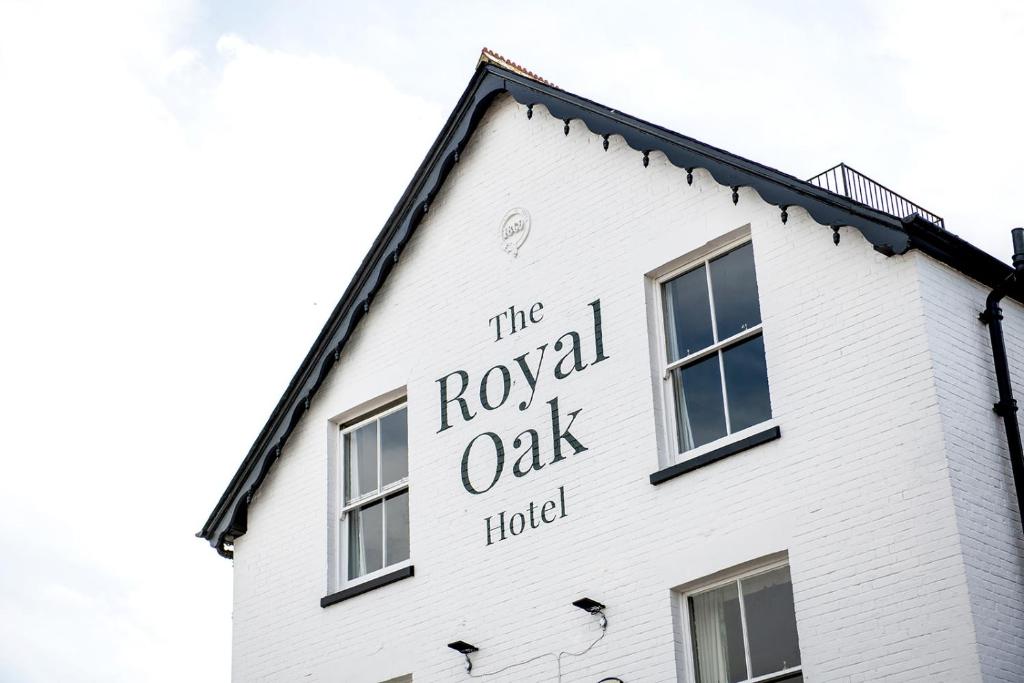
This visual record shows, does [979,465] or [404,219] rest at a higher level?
[404,219]

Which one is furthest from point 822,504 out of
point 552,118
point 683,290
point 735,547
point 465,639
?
point 552,118

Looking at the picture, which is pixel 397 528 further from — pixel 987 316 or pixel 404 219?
pixel 987 316

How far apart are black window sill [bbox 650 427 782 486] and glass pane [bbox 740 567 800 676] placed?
45.4 inches

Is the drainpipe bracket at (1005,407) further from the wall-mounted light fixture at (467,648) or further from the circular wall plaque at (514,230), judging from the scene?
the circular wall plaque at (514,230)

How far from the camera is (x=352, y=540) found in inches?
731

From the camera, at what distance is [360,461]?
746 inches

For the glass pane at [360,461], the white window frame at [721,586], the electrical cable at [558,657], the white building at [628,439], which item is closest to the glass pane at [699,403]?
the white building at [628,439]

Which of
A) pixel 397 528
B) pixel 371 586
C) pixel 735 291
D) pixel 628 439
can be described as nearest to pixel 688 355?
pixel 735 291

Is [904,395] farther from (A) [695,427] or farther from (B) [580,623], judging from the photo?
(B) [580,623]

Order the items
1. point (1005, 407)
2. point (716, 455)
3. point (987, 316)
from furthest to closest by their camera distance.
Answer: point (716, 455), point (987, 316), point (1005, 407)

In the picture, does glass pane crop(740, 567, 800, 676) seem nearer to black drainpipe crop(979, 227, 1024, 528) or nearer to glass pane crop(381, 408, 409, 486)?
black drainpipe crop(979, 227, 1024, 528)

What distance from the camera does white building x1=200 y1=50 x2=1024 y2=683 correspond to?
13.5m

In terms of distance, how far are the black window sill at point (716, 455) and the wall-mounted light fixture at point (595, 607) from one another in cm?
125

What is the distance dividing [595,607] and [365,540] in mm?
4065
